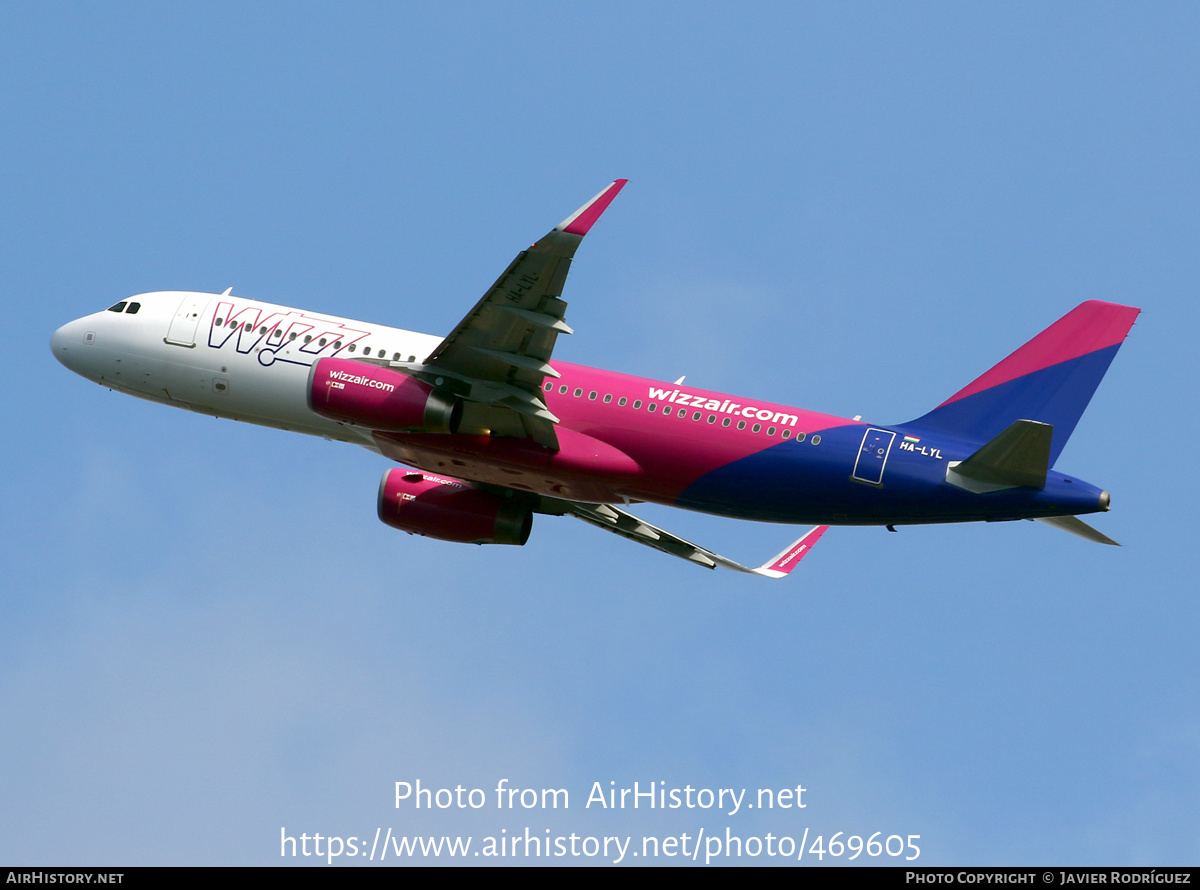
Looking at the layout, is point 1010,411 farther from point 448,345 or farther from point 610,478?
point 448,345

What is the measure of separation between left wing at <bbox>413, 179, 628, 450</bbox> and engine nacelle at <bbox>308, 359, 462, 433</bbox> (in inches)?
19.6

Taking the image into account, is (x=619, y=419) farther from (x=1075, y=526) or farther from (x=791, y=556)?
(x=1075, y=526)

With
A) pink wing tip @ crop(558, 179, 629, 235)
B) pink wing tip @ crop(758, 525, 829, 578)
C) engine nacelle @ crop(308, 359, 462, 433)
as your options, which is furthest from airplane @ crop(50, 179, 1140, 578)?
pink wing tip @ crop(758, 525, 829, 578)

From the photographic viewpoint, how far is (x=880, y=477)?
33.7 metres

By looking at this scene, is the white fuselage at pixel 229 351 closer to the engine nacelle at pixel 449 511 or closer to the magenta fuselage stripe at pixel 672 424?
the engine nacelle at pixel 449 511

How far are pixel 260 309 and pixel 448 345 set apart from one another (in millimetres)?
7519

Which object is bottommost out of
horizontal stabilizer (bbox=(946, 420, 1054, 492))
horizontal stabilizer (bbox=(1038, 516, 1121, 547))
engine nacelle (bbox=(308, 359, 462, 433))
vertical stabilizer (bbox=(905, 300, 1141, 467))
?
horizontal stabilizer (bbox=(1038, 516, 1121, 547))

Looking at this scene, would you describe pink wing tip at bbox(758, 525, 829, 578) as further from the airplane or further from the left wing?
the left wing

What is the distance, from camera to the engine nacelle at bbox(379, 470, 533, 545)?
3925 centimetres

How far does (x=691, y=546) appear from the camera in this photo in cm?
4228

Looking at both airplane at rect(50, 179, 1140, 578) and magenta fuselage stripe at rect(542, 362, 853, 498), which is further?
magenta fuselage stripe at rect(542, 362, 853, 498)

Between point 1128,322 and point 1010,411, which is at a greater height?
point 1128,322

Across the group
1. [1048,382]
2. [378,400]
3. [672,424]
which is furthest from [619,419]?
[1048,382]

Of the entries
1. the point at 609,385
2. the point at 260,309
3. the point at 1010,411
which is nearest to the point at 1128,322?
the point at 1010,411
